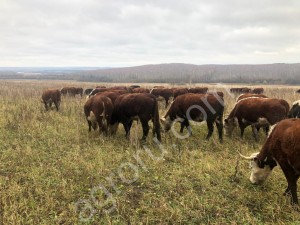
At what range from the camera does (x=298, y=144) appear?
17.4ft

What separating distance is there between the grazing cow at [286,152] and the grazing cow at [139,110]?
4573 millimetres

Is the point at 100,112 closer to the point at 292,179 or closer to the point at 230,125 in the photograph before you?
the point at 230,125

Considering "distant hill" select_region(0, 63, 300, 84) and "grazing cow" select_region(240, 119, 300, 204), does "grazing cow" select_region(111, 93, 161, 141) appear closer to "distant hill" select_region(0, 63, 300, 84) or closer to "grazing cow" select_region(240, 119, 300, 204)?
"grazing cow" select_region(240, 119, 300, 204)

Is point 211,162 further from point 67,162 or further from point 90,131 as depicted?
point 90,131

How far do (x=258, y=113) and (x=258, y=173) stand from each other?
3.77 m

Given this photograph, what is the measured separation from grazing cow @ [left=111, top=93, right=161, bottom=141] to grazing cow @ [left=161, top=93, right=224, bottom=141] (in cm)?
126

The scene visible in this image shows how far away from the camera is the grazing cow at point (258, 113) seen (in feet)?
31.7

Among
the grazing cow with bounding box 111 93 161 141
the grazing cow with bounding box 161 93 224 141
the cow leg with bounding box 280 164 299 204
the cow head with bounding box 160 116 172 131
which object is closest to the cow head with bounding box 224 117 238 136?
the grazing cow with bounding box 161 93 224 141

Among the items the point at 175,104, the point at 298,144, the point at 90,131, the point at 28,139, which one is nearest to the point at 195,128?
the point at 175,104

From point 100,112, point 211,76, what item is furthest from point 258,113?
point 211,76

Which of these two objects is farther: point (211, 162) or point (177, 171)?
point (211, 162)

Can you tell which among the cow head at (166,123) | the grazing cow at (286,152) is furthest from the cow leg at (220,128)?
the grazing cow at (286,152)

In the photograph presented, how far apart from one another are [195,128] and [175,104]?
1.83 m

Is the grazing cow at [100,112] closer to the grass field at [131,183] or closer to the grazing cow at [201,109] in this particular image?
the grass field at [131,183]
